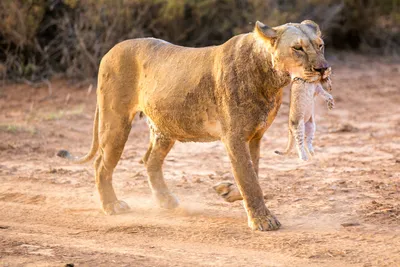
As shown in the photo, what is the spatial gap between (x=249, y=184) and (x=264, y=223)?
355mm

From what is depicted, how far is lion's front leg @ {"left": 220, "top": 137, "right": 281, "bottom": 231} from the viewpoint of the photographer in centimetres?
605

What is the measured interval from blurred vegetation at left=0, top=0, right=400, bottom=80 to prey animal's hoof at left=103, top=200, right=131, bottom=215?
272 inches

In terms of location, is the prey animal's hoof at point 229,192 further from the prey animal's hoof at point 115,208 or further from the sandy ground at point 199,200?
the prey animal's hoof at point 115,208

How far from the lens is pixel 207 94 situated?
20.6 ft

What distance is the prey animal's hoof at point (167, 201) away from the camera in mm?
7230

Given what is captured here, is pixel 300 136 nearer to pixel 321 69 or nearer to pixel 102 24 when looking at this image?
pixel 321 69

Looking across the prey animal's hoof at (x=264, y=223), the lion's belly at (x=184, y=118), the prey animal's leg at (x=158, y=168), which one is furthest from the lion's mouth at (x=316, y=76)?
the prey animal's leg at (x=158, y=168)

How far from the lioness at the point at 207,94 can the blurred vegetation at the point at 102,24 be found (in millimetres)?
6774

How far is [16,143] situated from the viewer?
33.6 ft

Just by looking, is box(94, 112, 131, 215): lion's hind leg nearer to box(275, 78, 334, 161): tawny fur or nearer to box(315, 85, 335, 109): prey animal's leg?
box(275, 78, 334, 161): tawny fur

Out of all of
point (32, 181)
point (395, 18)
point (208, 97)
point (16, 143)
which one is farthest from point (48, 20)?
point (208, 97)

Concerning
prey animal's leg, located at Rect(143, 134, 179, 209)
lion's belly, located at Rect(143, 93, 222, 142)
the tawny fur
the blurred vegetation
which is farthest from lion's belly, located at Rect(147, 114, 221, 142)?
the blurred vegetation

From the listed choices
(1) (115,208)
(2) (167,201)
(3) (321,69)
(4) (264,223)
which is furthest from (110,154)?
(3) (321,69)

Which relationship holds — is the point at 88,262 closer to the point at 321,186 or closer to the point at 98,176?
Answer: the point at 98,176
